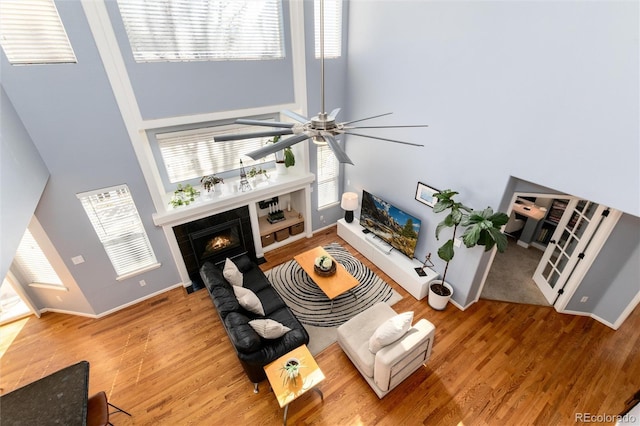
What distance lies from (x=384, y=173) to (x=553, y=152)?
9.45ft

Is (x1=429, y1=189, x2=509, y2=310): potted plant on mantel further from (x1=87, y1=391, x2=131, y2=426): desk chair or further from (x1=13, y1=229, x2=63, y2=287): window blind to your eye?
(x1=13, y1=229, x2=63, y2=287): window blind

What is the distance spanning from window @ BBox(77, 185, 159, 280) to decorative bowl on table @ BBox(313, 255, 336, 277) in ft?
10.0

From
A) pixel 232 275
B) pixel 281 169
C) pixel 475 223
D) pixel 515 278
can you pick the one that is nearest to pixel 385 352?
pixel 475 223

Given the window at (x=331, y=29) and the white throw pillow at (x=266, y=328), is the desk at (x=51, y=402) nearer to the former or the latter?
the white throw pillow at (x=266, y=328)

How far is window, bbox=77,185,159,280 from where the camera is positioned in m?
4.39

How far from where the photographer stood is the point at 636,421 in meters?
3.19

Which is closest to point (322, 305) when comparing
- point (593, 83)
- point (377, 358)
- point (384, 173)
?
point (377, 358)

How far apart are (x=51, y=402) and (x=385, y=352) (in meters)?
3.75

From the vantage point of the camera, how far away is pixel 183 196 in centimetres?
524

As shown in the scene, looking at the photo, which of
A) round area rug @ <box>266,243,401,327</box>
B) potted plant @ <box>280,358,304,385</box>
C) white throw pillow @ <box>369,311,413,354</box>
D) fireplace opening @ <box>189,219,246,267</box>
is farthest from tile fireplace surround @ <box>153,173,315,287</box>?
white throw pillow @ <box>369,311,413,354</box>

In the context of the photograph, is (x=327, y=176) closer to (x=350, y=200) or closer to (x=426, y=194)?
(x=350, y=200)

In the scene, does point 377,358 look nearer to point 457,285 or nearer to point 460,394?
point 460,394

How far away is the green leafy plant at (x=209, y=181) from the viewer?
17.6 ft

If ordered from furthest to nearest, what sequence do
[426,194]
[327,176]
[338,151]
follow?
1. [327,176]
2. [426,194]
3. [338,151]
